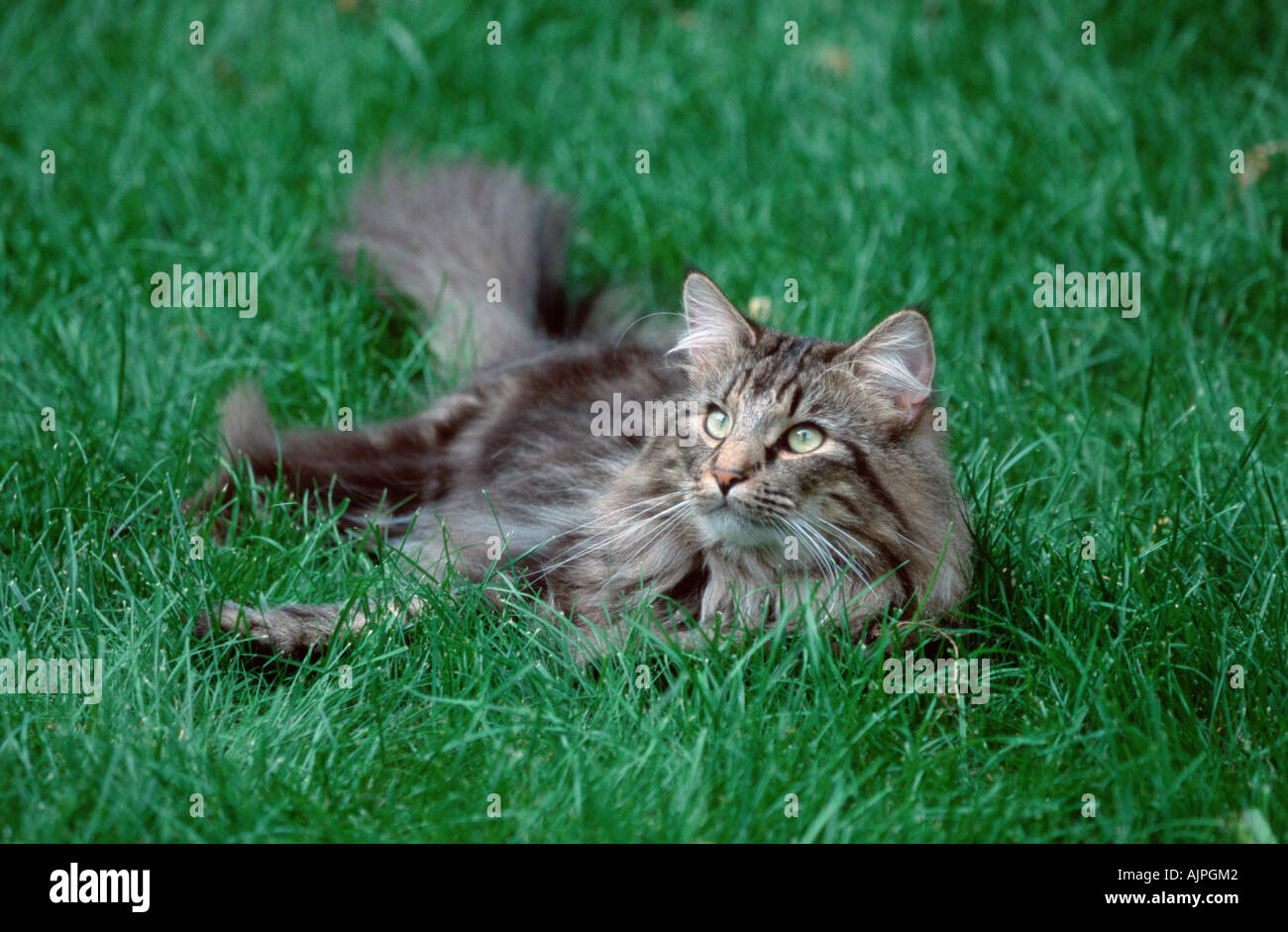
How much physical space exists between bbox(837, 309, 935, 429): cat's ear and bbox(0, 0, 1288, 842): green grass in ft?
1.66

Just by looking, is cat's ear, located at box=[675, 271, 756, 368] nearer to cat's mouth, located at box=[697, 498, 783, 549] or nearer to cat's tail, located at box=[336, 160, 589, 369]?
cat's mouth, located at box=[697, 498, 783, 549]

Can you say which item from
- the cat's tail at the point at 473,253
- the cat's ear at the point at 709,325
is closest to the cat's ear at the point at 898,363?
the cat's ear at the point at 709,325

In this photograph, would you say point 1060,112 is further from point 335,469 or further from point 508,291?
point 335,469

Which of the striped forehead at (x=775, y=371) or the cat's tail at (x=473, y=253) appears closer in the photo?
the striped forehead at (x=775, y=371)

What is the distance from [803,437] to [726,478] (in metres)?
0.23

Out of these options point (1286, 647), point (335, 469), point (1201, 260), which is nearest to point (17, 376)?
point (335, 469)

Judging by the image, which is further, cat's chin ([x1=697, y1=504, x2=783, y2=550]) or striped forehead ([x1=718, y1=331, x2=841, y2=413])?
striped forehead ([x1=718, y1=331, x2=841, y2=413])

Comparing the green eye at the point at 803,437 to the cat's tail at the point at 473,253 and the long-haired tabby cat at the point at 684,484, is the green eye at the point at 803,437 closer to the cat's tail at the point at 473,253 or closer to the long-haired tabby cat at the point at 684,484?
the long-haired tabby cat at the point at 684,484

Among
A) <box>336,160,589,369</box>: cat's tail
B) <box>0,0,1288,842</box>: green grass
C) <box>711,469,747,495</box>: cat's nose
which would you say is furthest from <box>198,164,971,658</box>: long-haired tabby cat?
<box>336,160,589,369</box>: cat's tail

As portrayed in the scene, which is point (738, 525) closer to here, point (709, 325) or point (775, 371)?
point (775, 371)

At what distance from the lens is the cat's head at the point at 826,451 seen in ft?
9.12

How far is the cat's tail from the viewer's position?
14.2ft

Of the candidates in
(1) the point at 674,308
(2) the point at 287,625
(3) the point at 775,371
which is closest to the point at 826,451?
(3) the point at 775,371

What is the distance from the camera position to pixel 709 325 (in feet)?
10.3
